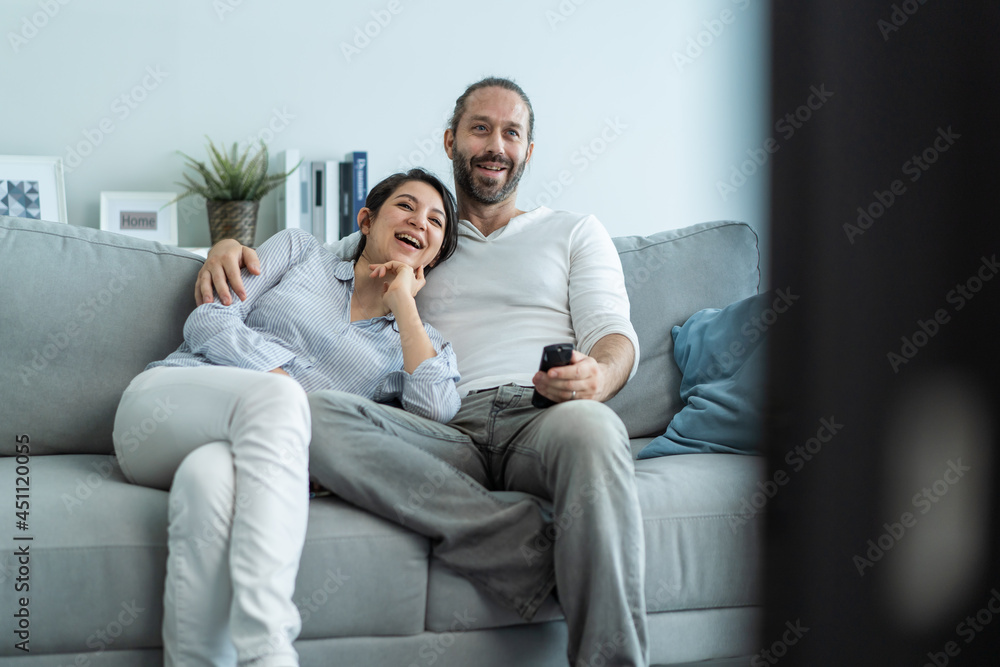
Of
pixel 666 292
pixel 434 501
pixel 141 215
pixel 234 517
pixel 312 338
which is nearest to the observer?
pixel 234 517

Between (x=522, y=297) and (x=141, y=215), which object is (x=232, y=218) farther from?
(x=522, y=297)

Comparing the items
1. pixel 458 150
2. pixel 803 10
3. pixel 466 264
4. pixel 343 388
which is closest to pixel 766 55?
pixel 803 10

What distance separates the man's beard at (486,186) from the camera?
6.25 feet

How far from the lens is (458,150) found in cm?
196

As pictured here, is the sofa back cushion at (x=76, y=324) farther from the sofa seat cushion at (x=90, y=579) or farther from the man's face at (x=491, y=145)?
the man's face at (x=491, y=145)

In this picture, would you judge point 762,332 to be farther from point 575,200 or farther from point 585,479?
point 575,200

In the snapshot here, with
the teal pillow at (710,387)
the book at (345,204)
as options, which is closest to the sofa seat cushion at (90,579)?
the teal pillow at (710,387)

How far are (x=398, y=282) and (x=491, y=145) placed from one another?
497 millimetres

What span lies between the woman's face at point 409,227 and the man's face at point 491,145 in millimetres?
186

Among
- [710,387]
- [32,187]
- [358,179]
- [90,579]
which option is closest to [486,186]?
[710,387]

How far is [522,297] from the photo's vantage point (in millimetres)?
1761

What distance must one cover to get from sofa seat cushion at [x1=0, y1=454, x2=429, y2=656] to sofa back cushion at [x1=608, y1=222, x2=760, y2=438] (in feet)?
2.42

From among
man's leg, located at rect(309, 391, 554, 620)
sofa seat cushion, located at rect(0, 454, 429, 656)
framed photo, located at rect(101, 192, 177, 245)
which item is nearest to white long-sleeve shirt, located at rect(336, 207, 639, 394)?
man's leg, located at rect(309, 391, 554, 620)

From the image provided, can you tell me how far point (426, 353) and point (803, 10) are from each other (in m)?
1.36
